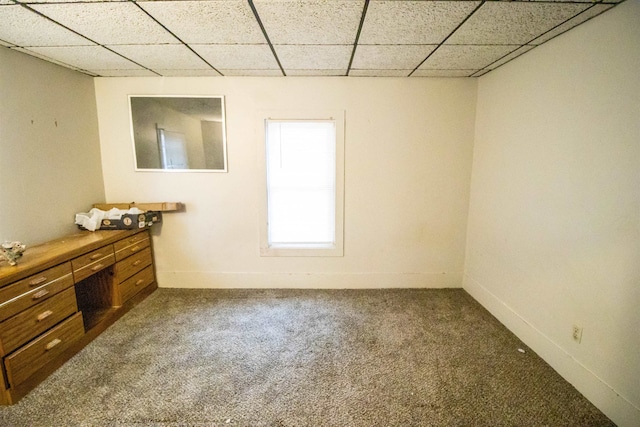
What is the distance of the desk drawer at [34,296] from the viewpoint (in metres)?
1.61

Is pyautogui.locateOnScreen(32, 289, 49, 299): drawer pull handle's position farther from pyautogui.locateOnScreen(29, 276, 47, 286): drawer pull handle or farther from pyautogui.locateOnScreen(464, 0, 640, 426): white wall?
pyautogui.locateOnScreen(464, 0, 640, 426): white wall

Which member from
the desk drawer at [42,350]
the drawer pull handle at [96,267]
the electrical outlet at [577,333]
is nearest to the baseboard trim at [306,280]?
the drawer pull handle at [96,267]

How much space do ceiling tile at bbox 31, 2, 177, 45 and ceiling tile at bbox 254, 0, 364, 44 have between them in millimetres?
763

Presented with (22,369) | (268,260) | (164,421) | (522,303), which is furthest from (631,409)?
(22,369)

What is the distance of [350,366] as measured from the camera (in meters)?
1.95

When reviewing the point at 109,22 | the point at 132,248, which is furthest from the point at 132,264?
the point at 109,22

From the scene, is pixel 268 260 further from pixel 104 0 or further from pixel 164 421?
pixel 104 0

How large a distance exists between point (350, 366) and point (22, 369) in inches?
83.4

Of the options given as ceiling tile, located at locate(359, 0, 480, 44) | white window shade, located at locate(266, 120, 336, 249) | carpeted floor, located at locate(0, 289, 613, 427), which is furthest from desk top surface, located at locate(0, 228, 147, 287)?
ceiling tile, located at locate(359, 0, 480, 44)

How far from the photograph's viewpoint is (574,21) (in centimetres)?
170

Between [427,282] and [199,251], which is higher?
[199,251]

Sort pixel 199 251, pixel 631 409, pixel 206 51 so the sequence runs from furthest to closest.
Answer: pixel 199 251 → pixel 206 51 → pixel 631 409

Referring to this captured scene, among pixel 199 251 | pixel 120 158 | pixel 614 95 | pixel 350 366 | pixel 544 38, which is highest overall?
pixel 544 38

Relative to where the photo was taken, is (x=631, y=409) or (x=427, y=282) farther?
(x=427, y=282)
